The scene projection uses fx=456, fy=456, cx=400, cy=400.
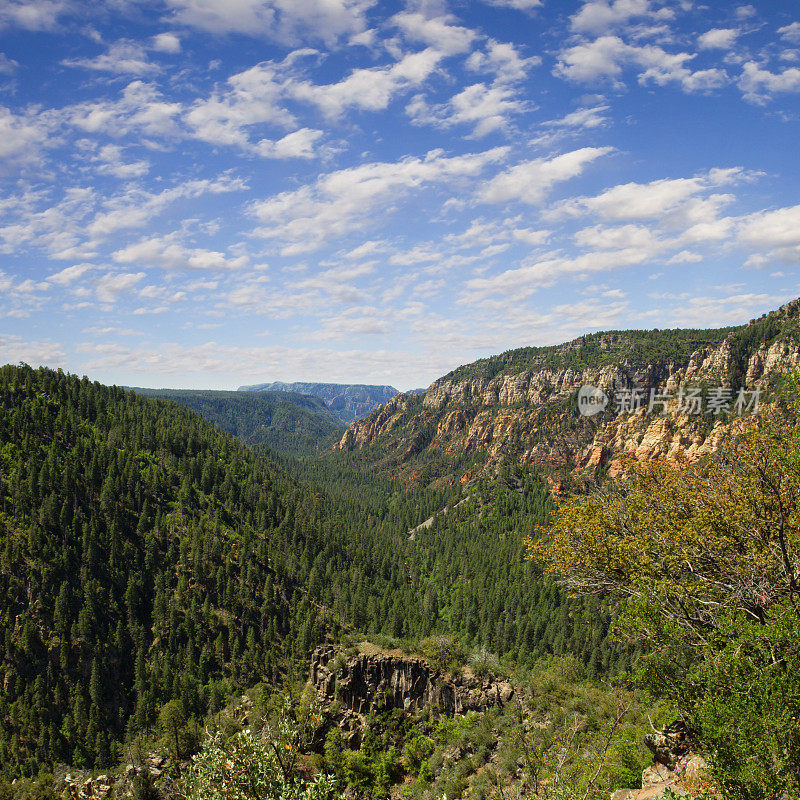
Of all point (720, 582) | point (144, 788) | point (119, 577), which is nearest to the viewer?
point (720, 582)

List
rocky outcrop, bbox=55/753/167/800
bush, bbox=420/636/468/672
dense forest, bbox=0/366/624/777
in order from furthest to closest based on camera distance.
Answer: dense forest, bbox=0/366/624/777 < bush, bbox=420/636/468/672 < rocky outcrop, bbox=55/753/167/800

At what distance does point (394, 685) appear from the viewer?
65.1m

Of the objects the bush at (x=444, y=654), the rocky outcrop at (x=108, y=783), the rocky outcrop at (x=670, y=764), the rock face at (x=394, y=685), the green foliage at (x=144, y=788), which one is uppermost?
the rocky outcrop at (x=670, y=764)

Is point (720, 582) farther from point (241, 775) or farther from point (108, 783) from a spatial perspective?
point (108, 783)

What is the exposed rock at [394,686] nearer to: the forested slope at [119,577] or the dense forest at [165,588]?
the dense forest at [165,588]

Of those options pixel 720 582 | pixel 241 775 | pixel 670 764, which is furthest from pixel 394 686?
pixel 720 582

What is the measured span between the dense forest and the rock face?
26069 mm

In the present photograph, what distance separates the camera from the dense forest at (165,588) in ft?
313

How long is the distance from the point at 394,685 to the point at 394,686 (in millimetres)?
121

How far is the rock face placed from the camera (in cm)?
6134

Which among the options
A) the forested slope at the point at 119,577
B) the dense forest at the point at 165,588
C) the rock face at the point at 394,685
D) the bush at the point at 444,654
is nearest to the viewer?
the rock face at the point at 394,685

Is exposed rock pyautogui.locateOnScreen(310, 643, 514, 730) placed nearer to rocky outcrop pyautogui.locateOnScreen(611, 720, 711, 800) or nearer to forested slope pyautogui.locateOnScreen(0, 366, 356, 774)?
rocky outcrop pyautogui.locateOnScreen(611, 720, 711, 800)

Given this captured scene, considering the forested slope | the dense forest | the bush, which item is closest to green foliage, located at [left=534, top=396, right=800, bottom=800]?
the bush

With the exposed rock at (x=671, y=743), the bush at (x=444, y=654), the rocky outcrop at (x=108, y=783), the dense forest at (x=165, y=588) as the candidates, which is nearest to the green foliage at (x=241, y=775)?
the exposed rock at (x=671, y=743)
